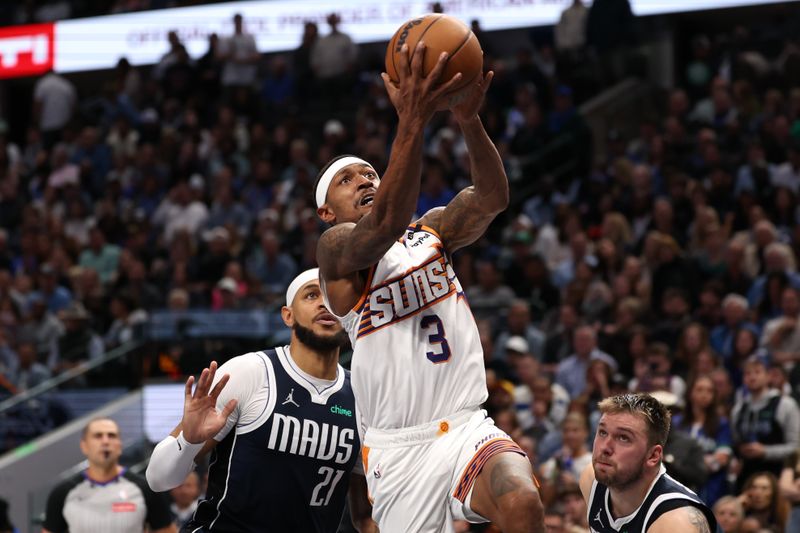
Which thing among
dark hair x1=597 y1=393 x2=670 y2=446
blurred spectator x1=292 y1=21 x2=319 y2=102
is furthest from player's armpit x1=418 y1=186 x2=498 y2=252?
blurred spectator x1=292 y1=21 x2=319 y2=102

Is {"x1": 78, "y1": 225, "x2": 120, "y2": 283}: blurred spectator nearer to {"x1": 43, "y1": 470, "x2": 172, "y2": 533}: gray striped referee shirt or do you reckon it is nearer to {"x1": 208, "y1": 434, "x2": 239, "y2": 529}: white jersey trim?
{"x1": 43, "y1": 470, "x2": 172, "y2": 533}: gray striped referee shirt

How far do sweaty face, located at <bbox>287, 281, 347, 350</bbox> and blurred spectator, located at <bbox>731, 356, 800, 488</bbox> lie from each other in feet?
15.6

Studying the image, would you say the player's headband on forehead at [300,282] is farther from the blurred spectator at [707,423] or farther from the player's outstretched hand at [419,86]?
the blurred spectator at [707,423]

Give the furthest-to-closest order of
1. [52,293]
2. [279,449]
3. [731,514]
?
[52,293] → [731,514] → [279,449]

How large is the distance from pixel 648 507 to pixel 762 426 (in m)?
5.17

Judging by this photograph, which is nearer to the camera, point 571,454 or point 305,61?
point 571,454

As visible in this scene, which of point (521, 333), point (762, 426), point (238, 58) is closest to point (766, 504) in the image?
point (762, 426)

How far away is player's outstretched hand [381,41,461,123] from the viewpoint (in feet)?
17.0

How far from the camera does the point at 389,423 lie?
579 cm

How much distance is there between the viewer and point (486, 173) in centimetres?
588

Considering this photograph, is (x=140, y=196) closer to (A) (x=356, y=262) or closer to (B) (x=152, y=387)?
(B) (x=152, y=387)

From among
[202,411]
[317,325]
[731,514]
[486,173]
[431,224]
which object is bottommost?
[731,514]

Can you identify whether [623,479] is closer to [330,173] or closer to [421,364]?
[421,364]

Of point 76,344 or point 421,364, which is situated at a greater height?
point 421,364
